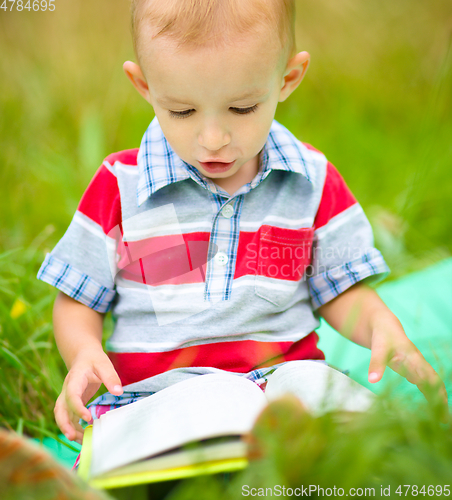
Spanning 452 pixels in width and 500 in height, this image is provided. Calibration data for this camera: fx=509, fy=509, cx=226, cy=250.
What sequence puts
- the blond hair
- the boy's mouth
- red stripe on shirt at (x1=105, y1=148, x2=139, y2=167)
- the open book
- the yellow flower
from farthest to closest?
the yellow flower, red stripe on shirt at (x1=105, y1=148, x2=139, y2=167), the boy's mouth, the blond hair, the open book

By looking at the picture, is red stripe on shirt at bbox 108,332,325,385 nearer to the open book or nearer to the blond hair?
the open book

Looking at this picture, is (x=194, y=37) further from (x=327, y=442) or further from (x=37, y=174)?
(x=37, y=174)

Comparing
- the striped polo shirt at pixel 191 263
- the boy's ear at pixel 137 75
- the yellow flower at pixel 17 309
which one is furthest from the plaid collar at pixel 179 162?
the yellow flower at pixel 17 309

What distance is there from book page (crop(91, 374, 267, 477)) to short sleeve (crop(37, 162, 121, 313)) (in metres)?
0.27

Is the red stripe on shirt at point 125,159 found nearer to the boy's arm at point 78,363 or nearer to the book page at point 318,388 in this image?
the boy's arm at point 78,363

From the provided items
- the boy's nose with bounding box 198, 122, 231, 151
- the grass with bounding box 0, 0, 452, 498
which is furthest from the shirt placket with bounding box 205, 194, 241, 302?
the grass with bounding box 0, 0, 452, 498

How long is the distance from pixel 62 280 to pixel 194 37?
0.52 m

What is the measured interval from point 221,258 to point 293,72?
1.34 ft

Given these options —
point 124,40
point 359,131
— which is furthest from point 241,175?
point 124,40

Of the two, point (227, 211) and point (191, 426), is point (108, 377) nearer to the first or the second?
point (191, 426)

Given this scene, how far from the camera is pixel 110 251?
101 cm

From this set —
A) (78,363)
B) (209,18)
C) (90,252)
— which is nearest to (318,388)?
(78,363)

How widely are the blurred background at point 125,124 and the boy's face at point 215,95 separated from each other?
0.55m

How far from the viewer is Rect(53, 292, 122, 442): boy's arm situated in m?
0.84
